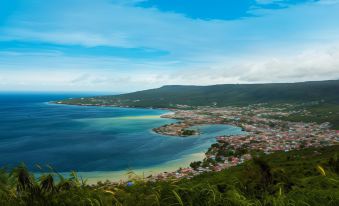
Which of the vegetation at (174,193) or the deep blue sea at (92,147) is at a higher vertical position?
the vegetation at (174,193)

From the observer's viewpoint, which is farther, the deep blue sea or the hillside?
the hillside

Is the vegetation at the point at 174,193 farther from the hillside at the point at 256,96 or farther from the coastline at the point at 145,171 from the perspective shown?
the hillside at the point at 256,96

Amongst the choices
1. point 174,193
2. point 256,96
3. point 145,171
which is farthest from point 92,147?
point 256,96

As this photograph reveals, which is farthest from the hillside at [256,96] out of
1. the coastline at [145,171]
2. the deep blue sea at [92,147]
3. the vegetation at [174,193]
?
the vegetation at [174,193]

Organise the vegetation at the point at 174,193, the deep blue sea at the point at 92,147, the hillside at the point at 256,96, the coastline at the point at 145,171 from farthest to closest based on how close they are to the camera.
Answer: the hillside at the point at 256,96 → the deep blue sea at the point at 92,147 → the coastline at the point at 145,171 → the vegetation at the point at 174,193

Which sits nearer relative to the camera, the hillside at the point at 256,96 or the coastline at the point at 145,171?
the coastline at the point at 145,171

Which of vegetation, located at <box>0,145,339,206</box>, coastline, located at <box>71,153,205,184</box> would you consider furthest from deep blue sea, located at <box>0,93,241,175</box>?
vegetation, located at <box>0,145,339,206</box>

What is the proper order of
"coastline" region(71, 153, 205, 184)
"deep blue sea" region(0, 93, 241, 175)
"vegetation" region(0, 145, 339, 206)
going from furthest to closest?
"deep blue sea" region(0, 93, 241, 175)
"coastline" region(71, 153, 205, 184)
"vegetation" region(0, 145, 339, 206)

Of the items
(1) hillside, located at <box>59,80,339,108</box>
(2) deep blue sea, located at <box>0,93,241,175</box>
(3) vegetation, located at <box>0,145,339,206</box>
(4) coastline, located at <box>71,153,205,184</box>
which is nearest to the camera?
(3) vegetation, located at <box>0,145,339,206</box>

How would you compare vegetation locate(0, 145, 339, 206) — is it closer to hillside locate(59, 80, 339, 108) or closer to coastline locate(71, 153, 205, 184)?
coastline locate(71, 153, 205, 184)

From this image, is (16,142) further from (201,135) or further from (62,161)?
(201,135)

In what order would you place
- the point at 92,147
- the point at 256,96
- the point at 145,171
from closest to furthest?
the point at 145,171
the point at 92,147
the point at 256,96

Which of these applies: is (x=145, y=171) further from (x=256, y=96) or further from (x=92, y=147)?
(x=256, y=96)
